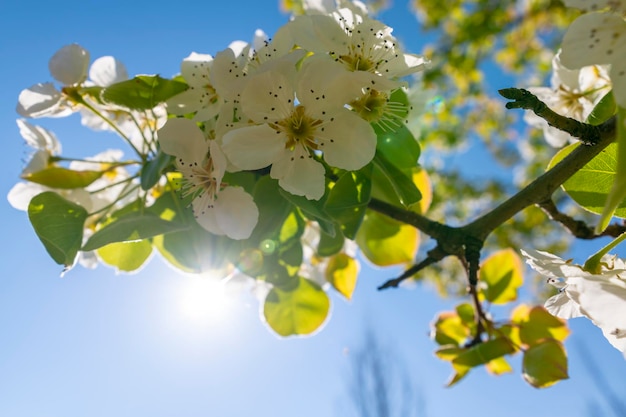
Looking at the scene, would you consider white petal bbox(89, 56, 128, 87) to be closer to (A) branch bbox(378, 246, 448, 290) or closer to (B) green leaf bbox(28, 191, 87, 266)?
(B) green leaf bbox(28, 191, 87, 266)

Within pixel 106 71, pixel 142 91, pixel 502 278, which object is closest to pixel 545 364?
pixel 502 278

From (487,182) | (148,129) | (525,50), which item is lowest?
(148,129)

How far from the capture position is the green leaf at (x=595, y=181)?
0.58 meters

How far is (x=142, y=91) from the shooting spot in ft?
2.47

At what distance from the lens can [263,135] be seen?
2.07ft

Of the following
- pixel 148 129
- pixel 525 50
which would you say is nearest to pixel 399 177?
pixel 148 129

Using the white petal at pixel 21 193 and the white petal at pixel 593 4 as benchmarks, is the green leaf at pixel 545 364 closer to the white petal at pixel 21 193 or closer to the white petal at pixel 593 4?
the white petal at pixel 593 4

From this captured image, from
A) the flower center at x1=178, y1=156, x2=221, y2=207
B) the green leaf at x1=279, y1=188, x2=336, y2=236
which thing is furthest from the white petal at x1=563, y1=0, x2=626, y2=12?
the flower center at x1=178, y1=156, x2=221, y2=207

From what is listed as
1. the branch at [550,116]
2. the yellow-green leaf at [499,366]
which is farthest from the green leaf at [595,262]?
the yellow-green leaf at [499,366]

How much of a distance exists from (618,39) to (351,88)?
27 centimetres

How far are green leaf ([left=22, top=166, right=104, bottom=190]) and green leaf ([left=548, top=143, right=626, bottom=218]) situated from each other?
2.29 feet

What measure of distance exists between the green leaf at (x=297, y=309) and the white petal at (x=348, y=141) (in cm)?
41

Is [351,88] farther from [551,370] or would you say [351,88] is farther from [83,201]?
Answer: [551,370]

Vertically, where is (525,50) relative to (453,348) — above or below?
above
